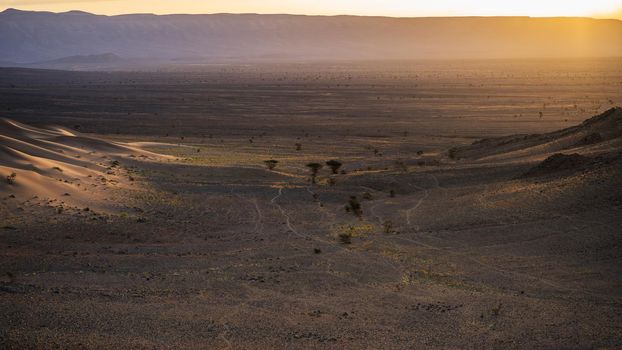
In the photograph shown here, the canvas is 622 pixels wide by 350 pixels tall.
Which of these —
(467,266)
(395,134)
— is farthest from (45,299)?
(395,134)

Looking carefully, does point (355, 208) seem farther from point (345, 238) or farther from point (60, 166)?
point (60, 166)

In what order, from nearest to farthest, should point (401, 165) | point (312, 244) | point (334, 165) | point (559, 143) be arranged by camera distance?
point (312, 244)
point (334, 165)
point (559, 143)
point (401, 165)

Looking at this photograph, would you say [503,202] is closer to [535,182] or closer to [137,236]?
[535,182]

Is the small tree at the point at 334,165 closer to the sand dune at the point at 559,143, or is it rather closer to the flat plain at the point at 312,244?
the flat plain at the point at 312,244

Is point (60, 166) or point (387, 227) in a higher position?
point (60, 166)

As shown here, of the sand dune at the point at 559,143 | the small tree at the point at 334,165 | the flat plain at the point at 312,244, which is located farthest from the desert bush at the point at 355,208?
the sand dune at the point at 559,143

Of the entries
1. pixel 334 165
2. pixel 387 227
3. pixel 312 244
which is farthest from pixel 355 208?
pixel 334 165
